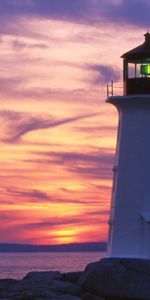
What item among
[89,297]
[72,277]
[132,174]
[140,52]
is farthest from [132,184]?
[89,297]

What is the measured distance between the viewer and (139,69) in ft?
88.1

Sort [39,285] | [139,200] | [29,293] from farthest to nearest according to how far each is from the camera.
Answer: [139,200], [39,285], [29,293]

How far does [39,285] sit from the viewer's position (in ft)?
79.0

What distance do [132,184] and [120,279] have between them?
4324mm

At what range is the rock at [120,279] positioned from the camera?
22266 mm

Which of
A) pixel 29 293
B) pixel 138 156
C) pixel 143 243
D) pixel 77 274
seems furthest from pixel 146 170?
pixel 29 293

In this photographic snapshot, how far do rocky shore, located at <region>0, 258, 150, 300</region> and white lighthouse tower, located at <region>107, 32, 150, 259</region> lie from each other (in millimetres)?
2437

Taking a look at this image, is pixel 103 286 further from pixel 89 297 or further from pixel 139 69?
pixel 139 69

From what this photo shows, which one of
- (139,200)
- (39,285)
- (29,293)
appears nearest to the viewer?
(29,293)

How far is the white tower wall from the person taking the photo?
25.7 metres

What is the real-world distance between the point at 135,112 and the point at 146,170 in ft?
6.15

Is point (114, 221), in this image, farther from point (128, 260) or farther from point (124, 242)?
point (128, 260)

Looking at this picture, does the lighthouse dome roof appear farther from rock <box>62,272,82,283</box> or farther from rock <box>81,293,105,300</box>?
rock <box>81,293,105,300</box>

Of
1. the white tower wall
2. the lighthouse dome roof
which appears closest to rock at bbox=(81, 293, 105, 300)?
the white tower wall
